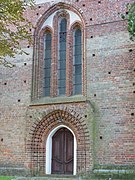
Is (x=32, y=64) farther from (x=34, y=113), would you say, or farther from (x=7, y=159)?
(x=7, y=159)

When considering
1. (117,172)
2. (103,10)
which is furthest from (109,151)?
(103,10)

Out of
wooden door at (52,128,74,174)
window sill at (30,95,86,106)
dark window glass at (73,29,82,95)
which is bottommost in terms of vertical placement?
wooden door at (52,128,74,174)

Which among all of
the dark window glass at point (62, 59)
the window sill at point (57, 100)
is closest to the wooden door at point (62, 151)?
the window sill at point (57, 100)

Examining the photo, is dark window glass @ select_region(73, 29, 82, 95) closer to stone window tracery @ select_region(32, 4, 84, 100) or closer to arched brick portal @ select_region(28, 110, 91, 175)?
stone window tracery @ select_region(32, 4, 84, 100)

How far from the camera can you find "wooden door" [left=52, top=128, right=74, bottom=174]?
47.1ft

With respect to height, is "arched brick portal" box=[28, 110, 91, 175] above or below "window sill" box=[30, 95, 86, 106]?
below

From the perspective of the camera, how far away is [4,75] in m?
16.2

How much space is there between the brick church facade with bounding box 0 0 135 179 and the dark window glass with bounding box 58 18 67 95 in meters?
0.05

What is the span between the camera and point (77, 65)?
15.0 m

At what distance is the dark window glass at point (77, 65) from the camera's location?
14844 mm

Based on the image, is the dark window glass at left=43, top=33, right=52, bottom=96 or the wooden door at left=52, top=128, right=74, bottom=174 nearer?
the wooden door at left=52, top=128, right=74, bottom=174

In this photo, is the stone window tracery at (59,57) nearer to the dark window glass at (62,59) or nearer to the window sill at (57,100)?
the dark window glass at (62,59)

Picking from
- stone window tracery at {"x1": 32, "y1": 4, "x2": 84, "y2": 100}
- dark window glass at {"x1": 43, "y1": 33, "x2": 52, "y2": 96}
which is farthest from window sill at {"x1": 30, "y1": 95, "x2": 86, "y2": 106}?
dark window glass at {"x1": 43, "y1": 33, "x2": 52, "y2": 96}

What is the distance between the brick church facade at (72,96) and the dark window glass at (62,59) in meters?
0.05
